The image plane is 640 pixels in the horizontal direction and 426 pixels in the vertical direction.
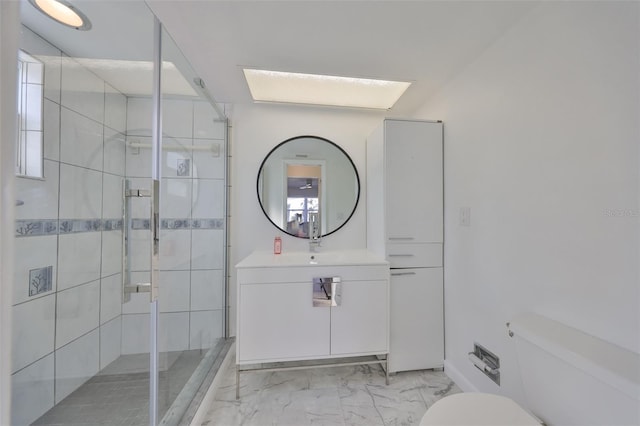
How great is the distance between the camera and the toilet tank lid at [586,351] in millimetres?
660

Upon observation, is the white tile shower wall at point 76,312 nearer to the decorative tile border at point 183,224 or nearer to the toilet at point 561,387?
the decorative tile border at point 183,224

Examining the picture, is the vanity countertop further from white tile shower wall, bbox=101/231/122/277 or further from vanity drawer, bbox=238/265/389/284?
white tile shower wall, bbox=101/231/122/277

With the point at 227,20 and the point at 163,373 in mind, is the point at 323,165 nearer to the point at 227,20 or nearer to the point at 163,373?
the point at 227,20

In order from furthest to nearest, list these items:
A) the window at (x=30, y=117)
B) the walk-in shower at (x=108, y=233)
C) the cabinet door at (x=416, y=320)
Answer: the cabinet door at (x=416, y=320)
the walk-in shower at (x=108, y=233)
the window at (x=30, y=117)

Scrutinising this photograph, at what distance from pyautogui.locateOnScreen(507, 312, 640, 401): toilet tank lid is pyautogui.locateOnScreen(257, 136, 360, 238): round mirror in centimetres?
137

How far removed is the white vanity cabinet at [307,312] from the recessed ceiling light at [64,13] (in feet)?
4.63

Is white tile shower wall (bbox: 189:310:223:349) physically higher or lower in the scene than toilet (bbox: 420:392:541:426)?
lower

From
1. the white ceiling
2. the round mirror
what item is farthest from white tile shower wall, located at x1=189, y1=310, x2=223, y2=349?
the white ceiling

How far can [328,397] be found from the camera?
4.88 ft

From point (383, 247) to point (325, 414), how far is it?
103cm

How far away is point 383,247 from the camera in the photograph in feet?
5.53

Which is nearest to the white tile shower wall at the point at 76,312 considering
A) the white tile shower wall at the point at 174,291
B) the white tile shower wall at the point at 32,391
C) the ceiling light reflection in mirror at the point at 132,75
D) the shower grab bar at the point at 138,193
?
the white tile shower wall at the point at 32,391

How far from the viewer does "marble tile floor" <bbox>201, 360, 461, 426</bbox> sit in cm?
133

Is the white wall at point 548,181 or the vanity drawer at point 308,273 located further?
the vanity drawer at point 308,273
